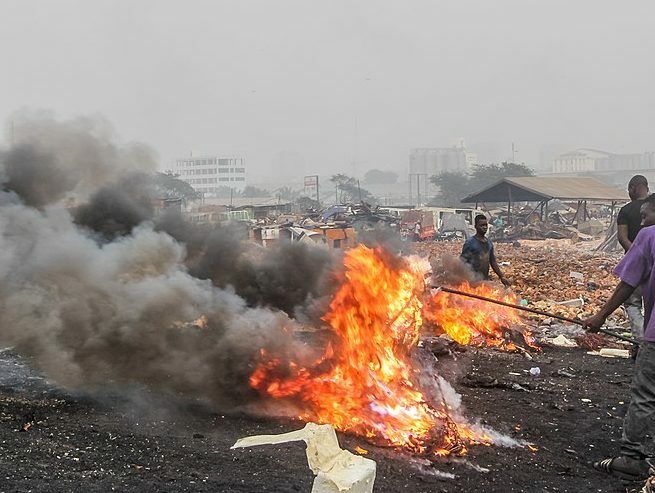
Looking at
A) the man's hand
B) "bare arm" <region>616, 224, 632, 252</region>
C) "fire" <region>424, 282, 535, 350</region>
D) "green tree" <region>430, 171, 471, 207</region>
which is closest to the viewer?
the man's hand

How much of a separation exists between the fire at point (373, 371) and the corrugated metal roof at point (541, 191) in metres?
26.0

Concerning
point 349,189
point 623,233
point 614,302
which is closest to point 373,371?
point 614,302

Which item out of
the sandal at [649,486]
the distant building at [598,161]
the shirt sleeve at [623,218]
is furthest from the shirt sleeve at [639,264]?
the distant building at [598,161]

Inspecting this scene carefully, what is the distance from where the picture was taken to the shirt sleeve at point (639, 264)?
14.3 feet

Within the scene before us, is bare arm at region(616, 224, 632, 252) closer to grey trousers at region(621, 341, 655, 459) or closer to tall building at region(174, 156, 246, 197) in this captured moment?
grey trousers at region(621, 341, 655, 459)

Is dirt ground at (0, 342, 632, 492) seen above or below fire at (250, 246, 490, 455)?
below

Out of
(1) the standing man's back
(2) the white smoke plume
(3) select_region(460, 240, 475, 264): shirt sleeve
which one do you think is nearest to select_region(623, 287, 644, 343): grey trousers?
(1) the standing man's back

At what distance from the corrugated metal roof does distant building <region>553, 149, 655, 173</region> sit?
8542cm

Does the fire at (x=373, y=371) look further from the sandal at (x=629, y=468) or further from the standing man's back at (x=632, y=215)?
the standing man's back at (x=632, y=215)

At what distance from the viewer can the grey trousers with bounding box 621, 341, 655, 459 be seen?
4133mm

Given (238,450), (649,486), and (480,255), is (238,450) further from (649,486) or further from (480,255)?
(480,255)

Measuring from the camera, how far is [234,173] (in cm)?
8844

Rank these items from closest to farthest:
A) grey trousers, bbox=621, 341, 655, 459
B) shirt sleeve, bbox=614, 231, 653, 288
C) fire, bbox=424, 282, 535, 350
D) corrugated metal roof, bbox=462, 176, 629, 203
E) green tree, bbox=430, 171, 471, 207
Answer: grey trousers, bbox=621, 341, 655, 459 < shirt sleeve, bbox=614, 231, 653, 288 < fire, bbox=424, 282, 535, 350 < corrugated metal roof, bbox=462, 176, 629, 203 < green tree, bbox=430, 171, 471, 207

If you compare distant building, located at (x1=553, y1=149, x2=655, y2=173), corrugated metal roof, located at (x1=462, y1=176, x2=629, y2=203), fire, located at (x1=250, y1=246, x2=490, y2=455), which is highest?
distant building, located at (x1=553, y1=149, x2=655, y2=173)
